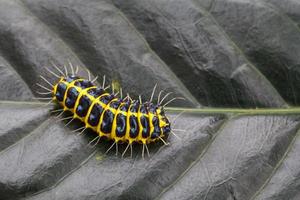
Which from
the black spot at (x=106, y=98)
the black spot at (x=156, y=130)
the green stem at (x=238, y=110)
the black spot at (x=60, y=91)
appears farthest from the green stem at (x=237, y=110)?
the black spot at (x=106, y=98)

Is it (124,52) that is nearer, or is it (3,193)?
(3,193)

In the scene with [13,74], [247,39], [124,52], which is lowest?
[247,39]

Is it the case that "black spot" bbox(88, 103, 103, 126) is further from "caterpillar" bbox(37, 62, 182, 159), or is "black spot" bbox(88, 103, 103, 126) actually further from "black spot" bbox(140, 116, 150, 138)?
"black spot" bbox(140, 116, 150, 138)

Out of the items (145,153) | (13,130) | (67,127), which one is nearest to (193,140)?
(145,153)

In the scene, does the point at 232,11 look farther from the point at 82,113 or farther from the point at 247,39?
the point at 82,113

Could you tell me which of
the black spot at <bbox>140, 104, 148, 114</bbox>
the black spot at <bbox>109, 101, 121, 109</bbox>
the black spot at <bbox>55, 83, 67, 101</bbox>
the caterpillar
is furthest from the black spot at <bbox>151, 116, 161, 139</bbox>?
the black spot at <bbox>55, 83, 67, 101</bbox>

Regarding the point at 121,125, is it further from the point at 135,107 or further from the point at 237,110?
the point at 237,110

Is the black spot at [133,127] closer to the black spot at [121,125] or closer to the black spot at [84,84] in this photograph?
the black spot at [121,125]
